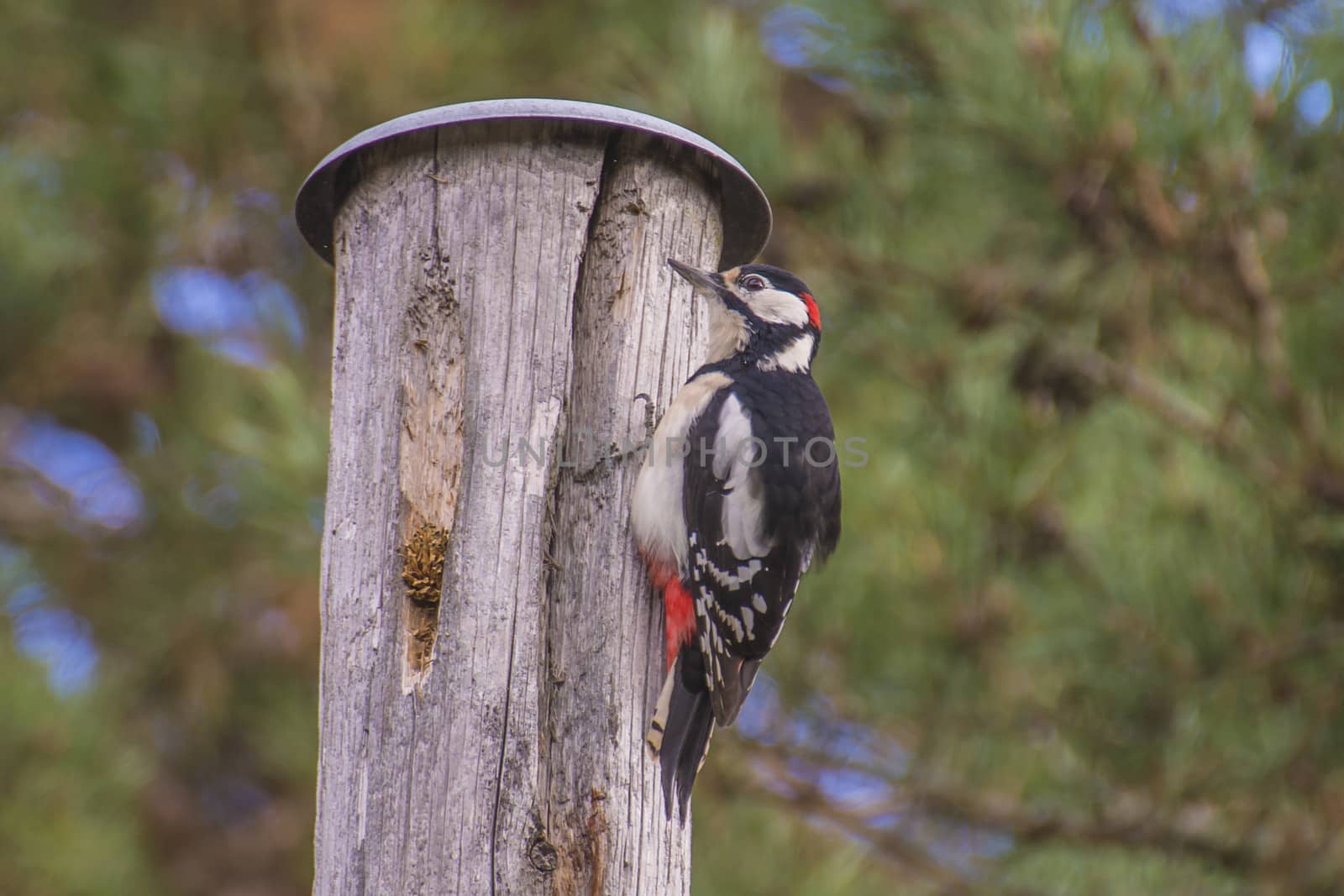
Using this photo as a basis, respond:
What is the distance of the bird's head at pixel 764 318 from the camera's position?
2770 millimetres

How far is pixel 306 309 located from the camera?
5066mm

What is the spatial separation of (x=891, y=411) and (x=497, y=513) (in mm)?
2243

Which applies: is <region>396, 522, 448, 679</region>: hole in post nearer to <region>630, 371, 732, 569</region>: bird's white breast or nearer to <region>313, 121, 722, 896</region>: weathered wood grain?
<region>313, 121, 722, 896</region>: weathered wood grain

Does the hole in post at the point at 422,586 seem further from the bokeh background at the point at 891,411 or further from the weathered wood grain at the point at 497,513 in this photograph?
the bokeh background at the point at 891,411

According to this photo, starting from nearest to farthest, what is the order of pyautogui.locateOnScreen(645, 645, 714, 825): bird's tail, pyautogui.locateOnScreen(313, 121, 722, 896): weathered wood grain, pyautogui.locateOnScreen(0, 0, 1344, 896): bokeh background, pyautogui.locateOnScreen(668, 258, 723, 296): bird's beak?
pyautogui.locateOnScreen(313, 121, 722, 896): weathered wood grain → pyautogui.locateOnScreen(645, 645, 714, 825): bird's tail → pyautogui.locateOnScreen(668, 258, 723, 296): bird's beak → pyautogui.locateOnScreen(0, 0, 1344, 896): bokeh background

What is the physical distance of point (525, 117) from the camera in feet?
7.05

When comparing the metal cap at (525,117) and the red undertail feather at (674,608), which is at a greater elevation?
the metal cap at (525,117)

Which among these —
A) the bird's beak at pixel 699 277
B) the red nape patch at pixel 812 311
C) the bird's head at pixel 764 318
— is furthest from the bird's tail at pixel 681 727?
the red nape patch at pixel 812 311

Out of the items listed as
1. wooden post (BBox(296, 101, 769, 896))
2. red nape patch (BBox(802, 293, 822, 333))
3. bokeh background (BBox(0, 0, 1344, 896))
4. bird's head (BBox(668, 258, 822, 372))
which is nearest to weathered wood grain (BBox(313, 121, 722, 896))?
wooden post (BBox(296, 101, 769, 896))

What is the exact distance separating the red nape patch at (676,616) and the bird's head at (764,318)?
0.62 m

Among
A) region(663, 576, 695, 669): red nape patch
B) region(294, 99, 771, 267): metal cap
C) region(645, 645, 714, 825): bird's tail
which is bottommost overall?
region(645, 645, 714, 825): bird's tail

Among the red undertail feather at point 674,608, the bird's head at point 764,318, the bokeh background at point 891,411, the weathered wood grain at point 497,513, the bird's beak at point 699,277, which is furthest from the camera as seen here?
the bokeh background at point 891,411

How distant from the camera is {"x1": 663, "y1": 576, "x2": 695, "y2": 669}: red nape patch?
86.4 inches

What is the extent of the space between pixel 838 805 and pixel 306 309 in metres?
2.80
